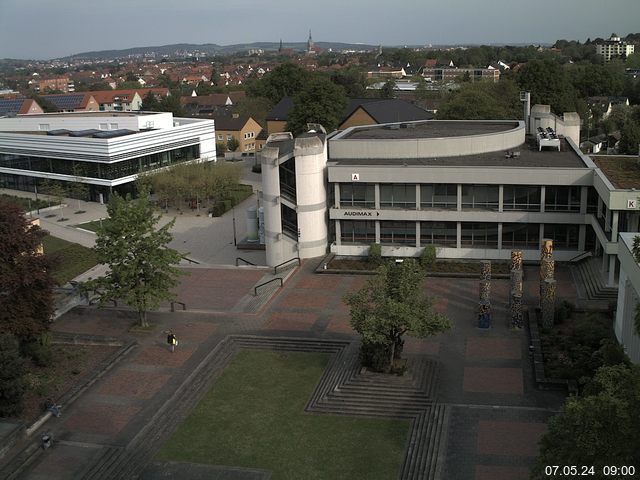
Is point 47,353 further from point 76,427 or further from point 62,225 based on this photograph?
point 62,225

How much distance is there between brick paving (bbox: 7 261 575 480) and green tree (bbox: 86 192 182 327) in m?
2.11

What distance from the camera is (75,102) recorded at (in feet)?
442

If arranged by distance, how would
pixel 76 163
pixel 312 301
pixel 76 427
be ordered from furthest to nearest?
pixel 76 163
pixel 312 301
pixel 76 427

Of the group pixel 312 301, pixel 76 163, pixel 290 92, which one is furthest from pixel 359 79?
pixel 312 301

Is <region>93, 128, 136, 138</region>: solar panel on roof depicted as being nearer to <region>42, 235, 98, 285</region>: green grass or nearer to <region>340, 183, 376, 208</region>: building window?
<region>42, 235, 98, 285</region>: green grass

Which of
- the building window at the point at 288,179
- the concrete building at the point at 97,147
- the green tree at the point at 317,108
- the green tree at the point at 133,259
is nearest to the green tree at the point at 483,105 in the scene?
the green tree at the point at 317,108

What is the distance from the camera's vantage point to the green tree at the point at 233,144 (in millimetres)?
91562

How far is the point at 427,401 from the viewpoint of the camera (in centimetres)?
2633

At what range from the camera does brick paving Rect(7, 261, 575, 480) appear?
77.7 feet

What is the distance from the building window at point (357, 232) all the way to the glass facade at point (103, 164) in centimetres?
3009

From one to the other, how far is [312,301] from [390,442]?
13.8m

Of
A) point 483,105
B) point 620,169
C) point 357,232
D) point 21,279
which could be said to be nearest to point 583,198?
point 620,169

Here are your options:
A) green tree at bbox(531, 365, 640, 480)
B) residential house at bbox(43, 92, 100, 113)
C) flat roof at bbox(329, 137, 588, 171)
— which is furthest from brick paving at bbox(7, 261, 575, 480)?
residential house at bbox(43, 92, 100, 113)

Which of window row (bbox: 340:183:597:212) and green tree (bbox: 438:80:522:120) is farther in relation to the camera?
green tree (bbox: 438:80:522:120)
